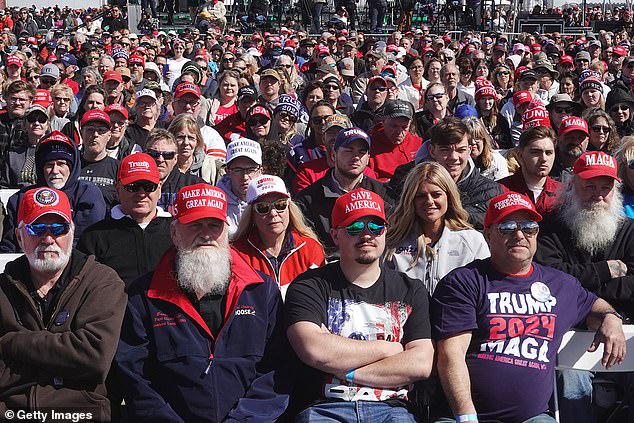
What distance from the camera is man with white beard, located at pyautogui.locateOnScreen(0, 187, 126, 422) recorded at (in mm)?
4336

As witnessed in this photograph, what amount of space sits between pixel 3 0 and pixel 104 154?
5280 centimetres

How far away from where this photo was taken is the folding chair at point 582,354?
4.86 metres

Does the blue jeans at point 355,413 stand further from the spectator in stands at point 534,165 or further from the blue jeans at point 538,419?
the spectator in stands at point 534,165

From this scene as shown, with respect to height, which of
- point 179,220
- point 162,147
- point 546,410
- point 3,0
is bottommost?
point 546,410

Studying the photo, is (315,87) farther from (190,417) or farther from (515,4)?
(515,4)

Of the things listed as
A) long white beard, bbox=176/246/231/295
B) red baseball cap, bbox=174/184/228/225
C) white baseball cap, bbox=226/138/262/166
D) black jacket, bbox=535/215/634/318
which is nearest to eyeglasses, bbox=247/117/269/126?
white baseball cap, bbox=226/138/262/166

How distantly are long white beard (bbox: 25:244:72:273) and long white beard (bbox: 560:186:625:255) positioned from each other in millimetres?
3318

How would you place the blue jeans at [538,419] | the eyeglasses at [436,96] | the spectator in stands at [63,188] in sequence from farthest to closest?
the eyeglasses at [436,96], the spectator in stands at [63,188], the blue jeans at [538,419]

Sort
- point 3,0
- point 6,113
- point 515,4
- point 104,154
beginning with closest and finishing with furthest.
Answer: point 104,154, point 6,113, point 515,4, point 3,0

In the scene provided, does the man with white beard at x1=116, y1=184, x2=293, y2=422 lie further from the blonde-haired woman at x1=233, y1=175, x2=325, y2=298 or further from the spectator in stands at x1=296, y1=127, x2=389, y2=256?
the spectator in stands at x1=296, y1=127, x2=389, y2=256

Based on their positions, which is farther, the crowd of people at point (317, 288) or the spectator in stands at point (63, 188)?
the spectator in stands at point (63, 188)

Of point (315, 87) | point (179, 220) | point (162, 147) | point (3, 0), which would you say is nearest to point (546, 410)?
point (179, 220)

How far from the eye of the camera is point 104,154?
26.5 feet

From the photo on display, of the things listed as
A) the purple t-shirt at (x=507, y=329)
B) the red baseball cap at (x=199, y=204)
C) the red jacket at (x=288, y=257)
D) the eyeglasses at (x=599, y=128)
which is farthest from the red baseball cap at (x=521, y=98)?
the red baseball cap at (x=199, y=204)
